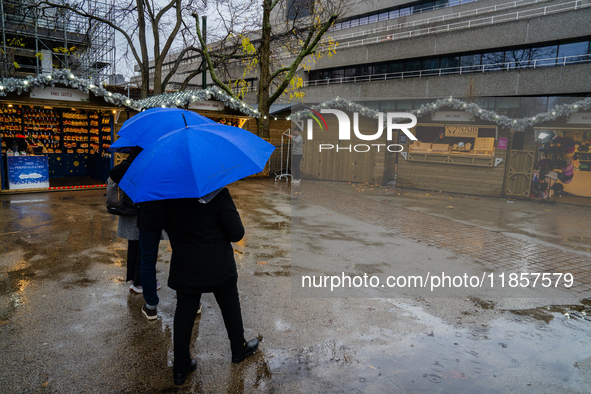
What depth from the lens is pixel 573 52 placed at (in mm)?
22359

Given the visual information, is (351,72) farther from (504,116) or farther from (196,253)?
(196,253)

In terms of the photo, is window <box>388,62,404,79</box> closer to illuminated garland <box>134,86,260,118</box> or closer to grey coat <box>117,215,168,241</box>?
illuminated garland <box>134,86,260,118</box>

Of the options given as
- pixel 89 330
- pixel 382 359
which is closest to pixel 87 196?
pixel 89 330

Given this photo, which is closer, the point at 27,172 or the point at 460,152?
the point at 27,172

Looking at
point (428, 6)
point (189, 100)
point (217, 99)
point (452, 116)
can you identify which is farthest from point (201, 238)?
point (428, 6)

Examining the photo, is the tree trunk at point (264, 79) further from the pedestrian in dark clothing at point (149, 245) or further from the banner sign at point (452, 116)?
the pedestrian in dark clothing at point (149, 245)

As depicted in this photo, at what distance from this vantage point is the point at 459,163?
1438 centimetres

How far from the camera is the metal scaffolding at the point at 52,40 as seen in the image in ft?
58.7

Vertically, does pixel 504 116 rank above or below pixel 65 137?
above

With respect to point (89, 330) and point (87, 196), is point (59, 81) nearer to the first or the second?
point (87, 196)

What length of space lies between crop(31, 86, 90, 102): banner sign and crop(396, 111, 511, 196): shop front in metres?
11.8

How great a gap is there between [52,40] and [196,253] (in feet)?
99.8

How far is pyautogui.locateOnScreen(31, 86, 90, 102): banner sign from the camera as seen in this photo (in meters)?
11.3

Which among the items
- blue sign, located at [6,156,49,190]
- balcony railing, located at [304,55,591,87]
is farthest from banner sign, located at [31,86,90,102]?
balcony railing, located at [304,55,591,87]
